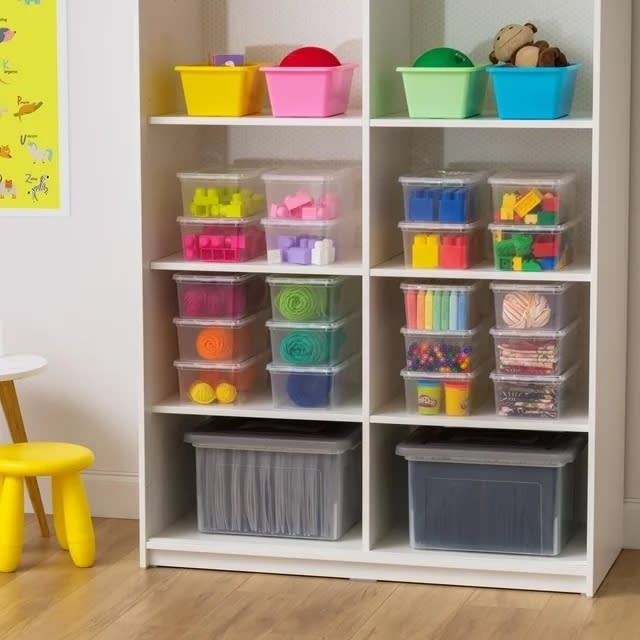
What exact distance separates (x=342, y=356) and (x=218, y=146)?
71 centimetres

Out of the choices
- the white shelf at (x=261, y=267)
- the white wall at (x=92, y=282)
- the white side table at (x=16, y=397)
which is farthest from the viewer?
the white wall at (x=92, y=282)

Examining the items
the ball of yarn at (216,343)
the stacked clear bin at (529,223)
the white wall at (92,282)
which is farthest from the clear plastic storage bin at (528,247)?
the white wall at (92,282)

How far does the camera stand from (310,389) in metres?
3.59

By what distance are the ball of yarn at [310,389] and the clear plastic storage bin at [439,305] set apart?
0.28m

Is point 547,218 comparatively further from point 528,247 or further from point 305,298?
point 305,298

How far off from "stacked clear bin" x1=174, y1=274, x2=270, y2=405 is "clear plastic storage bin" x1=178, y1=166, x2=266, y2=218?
0.17 meters

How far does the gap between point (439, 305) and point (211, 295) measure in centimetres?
58

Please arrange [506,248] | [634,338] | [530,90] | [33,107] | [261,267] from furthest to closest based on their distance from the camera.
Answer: [33,107]
[634,338]
[261,267]
[506,248]
[530,90]

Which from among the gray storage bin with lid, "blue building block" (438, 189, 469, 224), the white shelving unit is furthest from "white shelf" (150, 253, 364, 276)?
the gray storage bin with lid

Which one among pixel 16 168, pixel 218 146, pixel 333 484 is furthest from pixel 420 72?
pixel 16 168

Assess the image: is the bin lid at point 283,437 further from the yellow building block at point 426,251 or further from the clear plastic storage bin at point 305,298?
the yellow building block at point 426,251

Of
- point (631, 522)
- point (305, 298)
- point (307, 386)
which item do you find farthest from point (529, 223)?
point (631, 522)

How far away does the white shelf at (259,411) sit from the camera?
11.6ft

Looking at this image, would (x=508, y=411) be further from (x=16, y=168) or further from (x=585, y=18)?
(x=16, y=168)
